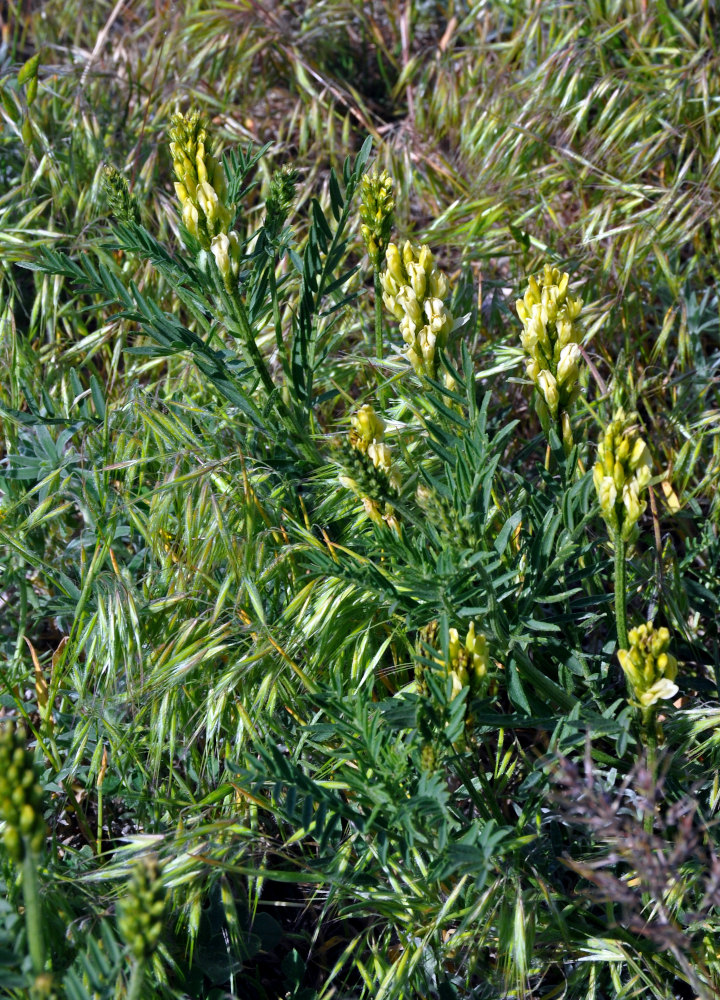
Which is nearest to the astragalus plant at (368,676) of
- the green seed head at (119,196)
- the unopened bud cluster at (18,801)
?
the green seed head at (119,196)

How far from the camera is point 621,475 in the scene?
3.41 feet

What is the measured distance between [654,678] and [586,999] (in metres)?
0.48

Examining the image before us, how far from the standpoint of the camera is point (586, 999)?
1198mm

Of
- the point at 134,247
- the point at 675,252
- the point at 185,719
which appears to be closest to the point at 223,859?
the point at 185,719

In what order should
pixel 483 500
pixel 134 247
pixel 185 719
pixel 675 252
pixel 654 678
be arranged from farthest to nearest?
pixel 675 252
pixel 185 719
pixel 134 247
pixel 483 500
pixel 654 678

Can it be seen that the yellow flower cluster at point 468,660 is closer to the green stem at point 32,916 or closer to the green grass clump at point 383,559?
the green grass clump at point 383,559

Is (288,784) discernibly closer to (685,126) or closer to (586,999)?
(586,999)

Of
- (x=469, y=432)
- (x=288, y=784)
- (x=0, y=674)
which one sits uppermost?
(x=469, y=432)

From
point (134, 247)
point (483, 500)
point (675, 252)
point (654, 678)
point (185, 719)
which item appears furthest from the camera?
point (675, 252)

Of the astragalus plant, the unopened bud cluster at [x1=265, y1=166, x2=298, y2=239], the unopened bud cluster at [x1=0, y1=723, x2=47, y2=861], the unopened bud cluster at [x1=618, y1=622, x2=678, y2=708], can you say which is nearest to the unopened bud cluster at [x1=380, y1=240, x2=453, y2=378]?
the astragalus plant

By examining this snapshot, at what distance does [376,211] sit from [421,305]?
22cm

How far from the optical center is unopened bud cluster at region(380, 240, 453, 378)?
124 cm

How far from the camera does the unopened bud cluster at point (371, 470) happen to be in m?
1.04

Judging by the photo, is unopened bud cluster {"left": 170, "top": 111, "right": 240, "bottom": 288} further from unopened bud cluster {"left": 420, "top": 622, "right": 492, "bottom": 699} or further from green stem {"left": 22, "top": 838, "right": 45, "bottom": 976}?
green stem {"left": 22, "top": 838, "right": 45, "bottom": 976}
